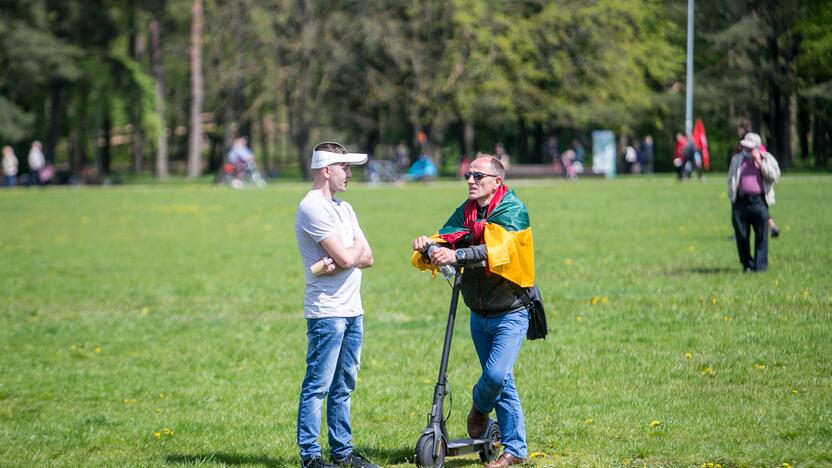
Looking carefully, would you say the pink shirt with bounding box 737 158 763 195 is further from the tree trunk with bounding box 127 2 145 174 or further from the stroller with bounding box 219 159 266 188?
the tree trunk with bounding box 127 2 145 174

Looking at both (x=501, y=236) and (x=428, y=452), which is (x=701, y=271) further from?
(x=428, y=452)

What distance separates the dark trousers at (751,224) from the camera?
49.2 ft

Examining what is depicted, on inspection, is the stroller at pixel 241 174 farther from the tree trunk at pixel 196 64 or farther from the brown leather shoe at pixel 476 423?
the brown leather shoe at pixel 476 423

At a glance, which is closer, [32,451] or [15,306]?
[32,451]

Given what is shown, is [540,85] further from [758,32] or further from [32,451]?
[32,451]

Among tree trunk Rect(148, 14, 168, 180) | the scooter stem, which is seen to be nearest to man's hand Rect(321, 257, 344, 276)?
the scooter stem

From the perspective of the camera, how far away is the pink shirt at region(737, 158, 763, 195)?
15.0 metres

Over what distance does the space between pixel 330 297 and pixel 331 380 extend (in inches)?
21.7

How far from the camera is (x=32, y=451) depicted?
28.2 ft

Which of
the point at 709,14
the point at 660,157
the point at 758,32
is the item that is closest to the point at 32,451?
the point at 758,32

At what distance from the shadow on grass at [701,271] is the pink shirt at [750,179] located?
1535 mm

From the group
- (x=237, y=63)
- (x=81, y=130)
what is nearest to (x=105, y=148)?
(x=81, y=130)

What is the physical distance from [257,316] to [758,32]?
132 feet

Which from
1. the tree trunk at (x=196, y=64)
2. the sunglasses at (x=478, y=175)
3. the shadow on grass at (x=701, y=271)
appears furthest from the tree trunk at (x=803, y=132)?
the sunglasses at (x=478, y=175)
